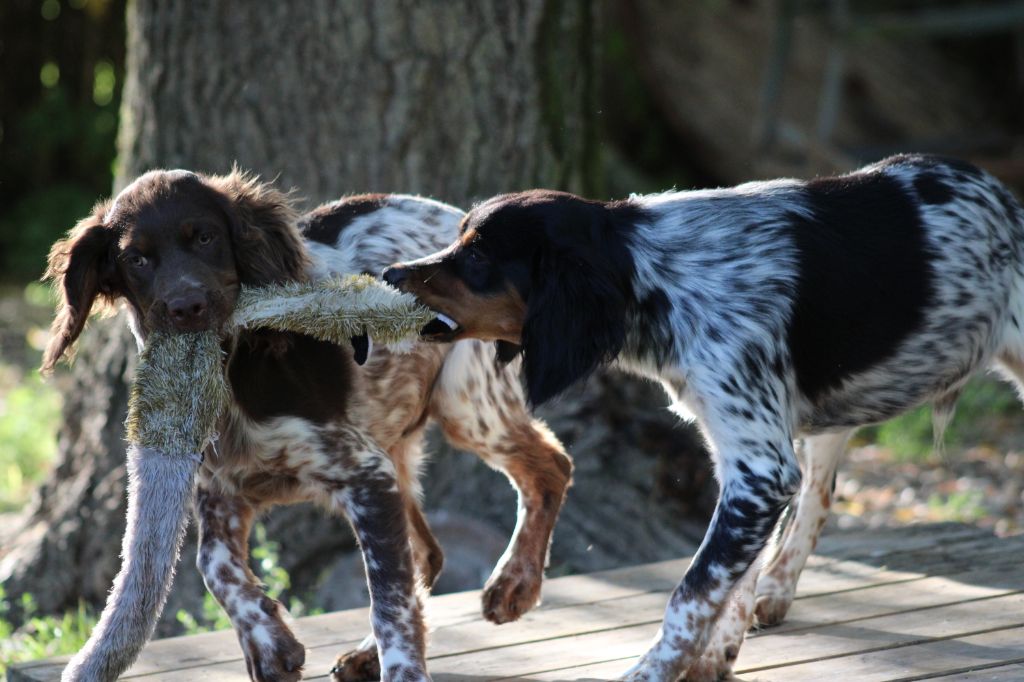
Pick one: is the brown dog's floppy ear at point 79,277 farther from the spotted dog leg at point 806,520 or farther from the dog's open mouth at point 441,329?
the spotted dog leg at point 806,520

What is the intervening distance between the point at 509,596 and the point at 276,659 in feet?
2.78

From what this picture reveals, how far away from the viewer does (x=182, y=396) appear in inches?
131

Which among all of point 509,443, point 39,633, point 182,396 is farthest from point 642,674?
point 39,633

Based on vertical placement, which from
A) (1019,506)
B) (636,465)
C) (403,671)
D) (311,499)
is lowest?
(1019,506)

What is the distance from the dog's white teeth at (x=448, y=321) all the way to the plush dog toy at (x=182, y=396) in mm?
26

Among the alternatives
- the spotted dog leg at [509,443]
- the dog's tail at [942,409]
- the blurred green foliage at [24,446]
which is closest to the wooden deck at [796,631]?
the spotted dog leg at [509,443]

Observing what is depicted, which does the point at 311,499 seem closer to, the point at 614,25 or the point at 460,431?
the point at 460,431

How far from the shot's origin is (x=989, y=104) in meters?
11.6

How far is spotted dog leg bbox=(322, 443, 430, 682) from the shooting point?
341 cm

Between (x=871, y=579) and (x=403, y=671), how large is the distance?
1797 mm

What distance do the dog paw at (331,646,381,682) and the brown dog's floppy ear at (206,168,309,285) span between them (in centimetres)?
107

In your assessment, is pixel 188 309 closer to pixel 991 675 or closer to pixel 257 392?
pixel 257 392

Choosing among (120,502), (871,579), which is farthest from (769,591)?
(120,502)

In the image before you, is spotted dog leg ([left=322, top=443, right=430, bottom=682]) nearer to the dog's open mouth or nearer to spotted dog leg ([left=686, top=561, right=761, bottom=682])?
the dog's open mouth
